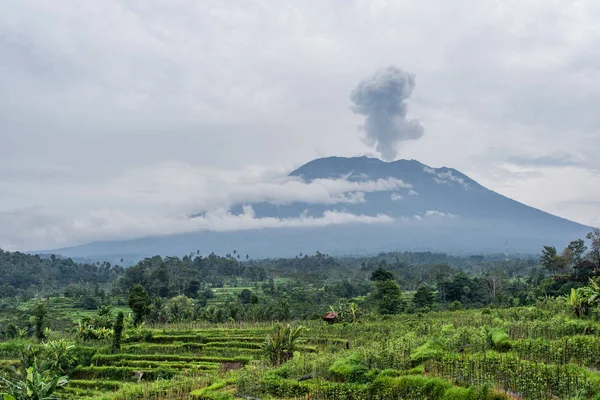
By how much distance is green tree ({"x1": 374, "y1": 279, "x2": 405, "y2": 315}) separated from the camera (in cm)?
3934

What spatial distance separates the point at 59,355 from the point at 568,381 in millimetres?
25288

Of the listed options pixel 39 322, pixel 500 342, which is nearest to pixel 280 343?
pixel 500 342

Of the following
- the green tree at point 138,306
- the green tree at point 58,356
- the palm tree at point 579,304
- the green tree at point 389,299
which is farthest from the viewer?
the green tree at point 389,299

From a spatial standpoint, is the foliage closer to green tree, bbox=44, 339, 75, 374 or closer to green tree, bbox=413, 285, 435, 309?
green tree, bbox=44, 339, 75, 374

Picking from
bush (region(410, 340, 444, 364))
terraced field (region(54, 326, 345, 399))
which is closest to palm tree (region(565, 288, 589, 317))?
bush (region(410, 340, 444, 364))

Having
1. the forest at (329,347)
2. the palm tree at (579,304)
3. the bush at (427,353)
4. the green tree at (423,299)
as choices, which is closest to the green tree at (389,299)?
the forest at (329,347)

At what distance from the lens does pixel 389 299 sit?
39.4m

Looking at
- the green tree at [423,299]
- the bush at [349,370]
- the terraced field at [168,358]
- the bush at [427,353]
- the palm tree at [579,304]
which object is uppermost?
the palm tree at [579,304]

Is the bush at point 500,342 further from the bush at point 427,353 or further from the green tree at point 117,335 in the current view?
the green tree at point 117,335

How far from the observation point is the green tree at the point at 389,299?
39344mm

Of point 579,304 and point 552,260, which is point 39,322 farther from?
point 552,260

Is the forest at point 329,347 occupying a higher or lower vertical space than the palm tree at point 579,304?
lower

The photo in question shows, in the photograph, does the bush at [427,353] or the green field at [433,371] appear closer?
the green field at [433,371]

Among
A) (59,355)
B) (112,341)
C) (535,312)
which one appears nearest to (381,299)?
(535,312)
